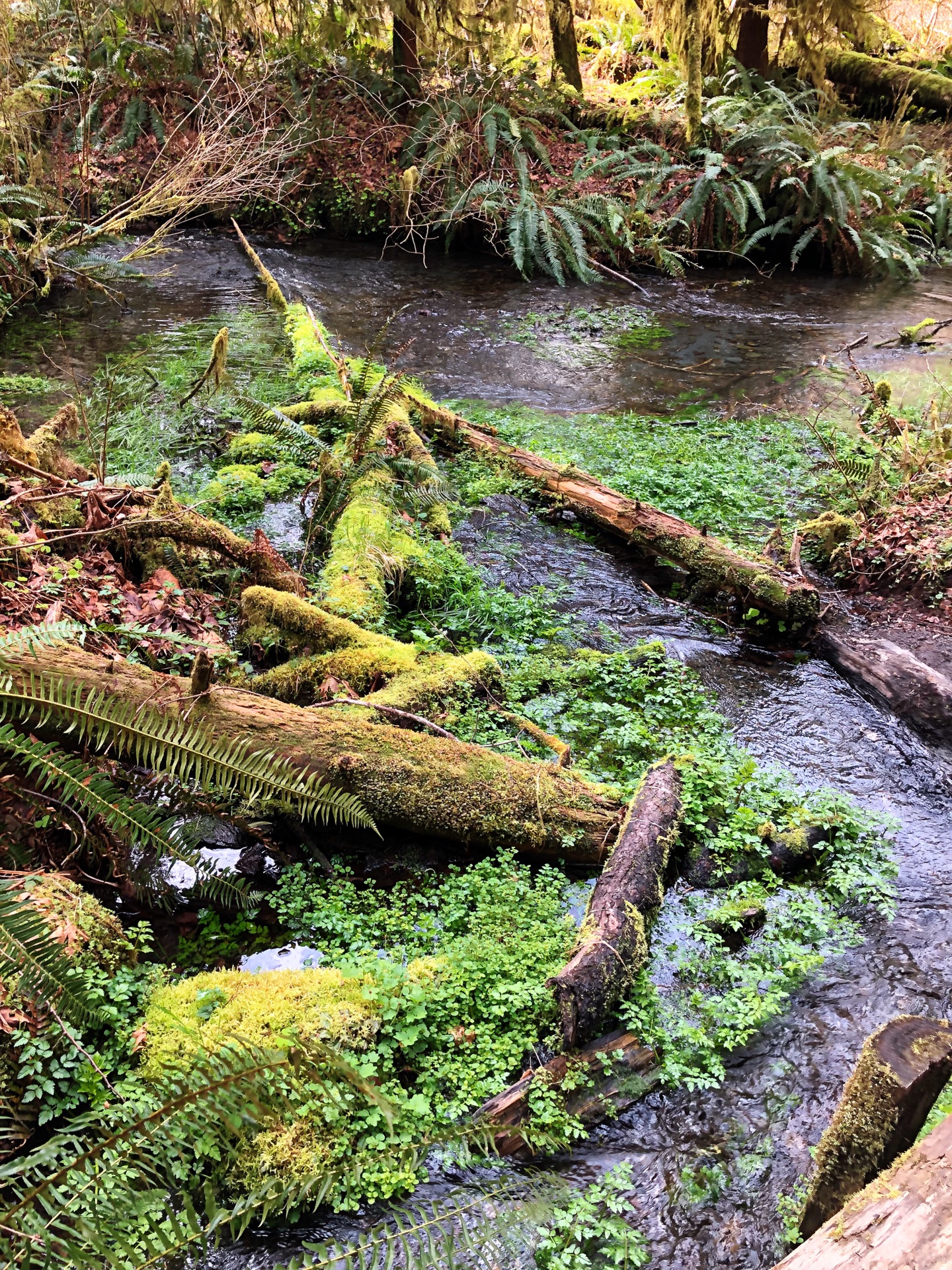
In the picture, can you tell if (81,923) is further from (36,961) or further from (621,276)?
(621,276)

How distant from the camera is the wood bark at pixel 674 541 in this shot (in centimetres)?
553

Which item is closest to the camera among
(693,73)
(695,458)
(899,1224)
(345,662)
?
(899,1224)

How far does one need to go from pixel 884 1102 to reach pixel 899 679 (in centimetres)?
331

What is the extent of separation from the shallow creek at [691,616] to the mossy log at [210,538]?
5.47 ft

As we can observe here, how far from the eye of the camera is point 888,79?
1672cm

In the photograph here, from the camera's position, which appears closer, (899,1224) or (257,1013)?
(899,1224)

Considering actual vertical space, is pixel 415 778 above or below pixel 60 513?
below

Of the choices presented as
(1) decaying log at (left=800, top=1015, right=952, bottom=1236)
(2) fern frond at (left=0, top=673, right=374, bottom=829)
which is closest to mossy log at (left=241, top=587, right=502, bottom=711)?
(2) fern frond at (left=0, top=673, right=374, bottom=829)

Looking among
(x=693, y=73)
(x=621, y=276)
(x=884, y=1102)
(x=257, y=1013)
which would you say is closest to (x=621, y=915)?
(x=884, y=1102)

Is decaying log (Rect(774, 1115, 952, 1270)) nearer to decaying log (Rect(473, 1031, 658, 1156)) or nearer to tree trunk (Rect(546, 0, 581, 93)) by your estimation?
decaying log (Rect(473, 1031, 658, 1156))

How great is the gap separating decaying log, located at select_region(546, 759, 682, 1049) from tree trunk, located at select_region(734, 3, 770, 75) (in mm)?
16667

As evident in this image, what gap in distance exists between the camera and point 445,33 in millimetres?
13883

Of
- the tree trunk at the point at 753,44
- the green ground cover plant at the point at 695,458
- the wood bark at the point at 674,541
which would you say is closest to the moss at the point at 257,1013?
the wood bark at the point at 674,541

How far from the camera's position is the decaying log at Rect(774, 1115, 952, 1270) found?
1861mm
